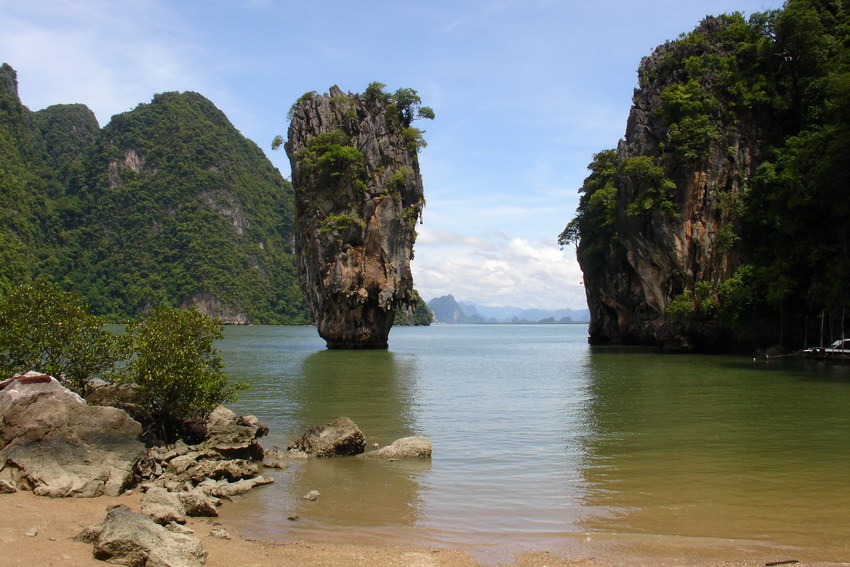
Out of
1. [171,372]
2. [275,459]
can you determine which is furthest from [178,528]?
[171,372]

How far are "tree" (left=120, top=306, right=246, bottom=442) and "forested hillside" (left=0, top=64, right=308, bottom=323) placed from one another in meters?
93.9

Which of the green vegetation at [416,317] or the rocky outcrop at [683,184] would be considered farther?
the green vegetation at [416,317]

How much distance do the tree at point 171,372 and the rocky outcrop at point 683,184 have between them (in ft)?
95.8

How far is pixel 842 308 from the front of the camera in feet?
96.0

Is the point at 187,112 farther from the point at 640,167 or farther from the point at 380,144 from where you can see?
the point at 640,167

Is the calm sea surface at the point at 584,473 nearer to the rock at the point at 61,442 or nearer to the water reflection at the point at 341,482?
the water reflection at the point at 341,482

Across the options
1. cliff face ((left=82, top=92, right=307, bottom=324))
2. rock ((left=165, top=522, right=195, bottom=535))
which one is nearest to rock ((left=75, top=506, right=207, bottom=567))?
rock ((left=165, top=522, right=195, bottom=535))

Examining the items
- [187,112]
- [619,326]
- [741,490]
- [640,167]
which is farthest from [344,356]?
[187,112]

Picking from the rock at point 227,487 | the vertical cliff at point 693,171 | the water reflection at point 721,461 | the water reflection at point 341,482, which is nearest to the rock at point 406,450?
the water reflection at point 341,482

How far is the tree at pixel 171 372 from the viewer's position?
10922 mm

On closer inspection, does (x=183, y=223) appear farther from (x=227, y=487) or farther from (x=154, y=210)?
(x=227, y=487)

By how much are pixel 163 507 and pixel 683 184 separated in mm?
33718

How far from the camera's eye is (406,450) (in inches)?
443

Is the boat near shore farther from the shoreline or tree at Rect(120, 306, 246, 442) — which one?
tree at Rect(120, 306, 246, 442)
